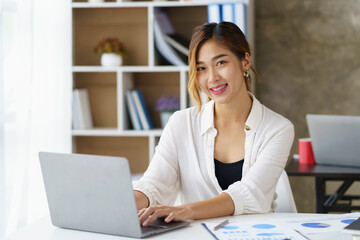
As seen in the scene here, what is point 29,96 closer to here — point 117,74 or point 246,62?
→ point 117,74

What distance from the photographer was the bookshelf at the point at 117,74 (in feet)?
11.7

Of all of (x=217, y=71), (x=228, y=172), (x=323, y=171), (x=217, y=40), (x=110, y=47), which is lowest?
(x=323, y=171)

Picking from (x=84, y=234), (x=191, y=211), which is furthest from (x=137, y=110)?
(x=84, y=234)

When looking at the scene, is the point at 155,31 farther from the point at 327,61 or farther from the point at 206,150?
the point at 206,150

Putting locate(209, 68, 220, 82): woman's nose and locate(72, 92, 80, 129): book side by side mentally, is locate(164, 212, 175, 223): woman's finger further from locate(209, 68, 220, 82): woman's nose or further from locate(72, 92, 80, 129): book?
locate(72, 92, 80, 129): book

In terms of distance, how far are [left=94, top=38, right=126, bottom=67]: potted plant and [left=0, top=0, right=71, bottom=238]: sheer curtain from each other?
282 millimetres

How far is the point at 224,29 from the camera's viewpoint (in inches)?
77.6

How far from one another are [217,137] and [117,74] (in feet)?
5.67

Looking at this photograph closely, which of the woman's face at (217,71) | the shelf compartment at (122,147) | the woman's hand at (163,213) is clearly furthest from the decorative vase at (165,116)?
the woman's hand at (163,213)

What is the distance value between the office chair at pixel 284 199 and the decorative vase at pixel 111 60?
185cm

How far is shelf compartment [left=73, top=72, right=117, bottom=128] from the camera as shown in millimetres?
3783

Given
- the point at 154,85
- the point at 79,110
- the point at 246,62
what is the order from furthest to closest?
1. the point at 154,85
2. the point at 79,110
3. the point at 246,62

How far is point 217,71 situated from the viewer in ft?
6.42

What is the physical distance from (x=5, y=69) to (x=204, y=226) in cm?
148
